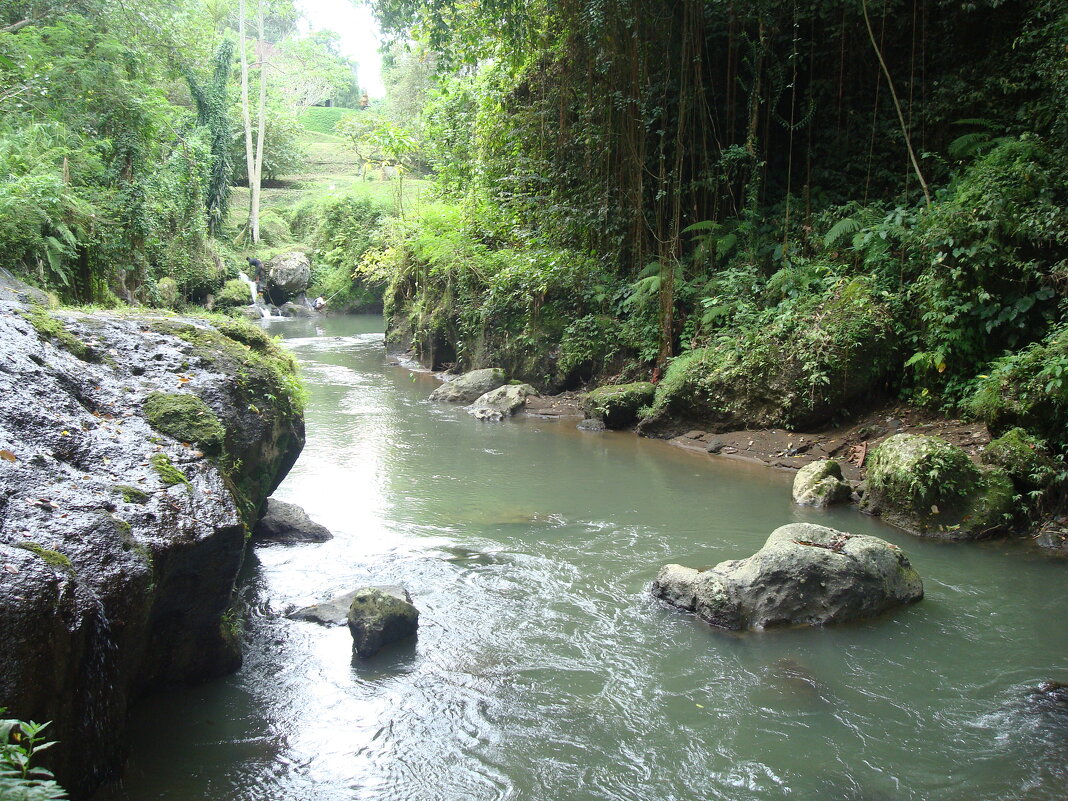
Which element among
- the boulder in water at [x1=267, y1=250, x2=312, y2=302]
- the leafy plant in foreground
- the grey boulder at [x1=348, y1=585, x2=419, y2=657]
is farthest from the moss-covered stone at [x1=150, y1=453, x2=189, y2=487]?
the boulder in water at [x1=267, y1=250, x2=312, y2=302]

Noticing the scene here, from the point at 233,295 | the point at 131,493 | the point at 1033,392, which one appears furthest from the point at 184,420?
the point at 233,295

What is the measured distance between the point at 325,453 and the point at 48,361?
6086mm

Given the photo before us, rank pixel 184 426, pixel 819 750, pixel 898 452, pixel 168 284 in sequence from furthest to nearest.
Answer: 1. pixel 168 284
2. pixel 898 452
3. pixel 184 426
4. pixel 819 750

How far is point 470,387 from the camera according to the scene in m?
14.5

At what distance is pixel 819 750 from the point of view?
4.05 metres

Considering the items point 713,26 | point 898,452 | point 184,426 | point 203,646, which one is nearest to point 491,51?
point 713,26

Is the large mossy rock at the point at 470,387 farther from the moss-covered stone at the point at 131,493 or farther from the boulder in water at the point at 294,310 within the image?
the boulder in water at the point at 294,310

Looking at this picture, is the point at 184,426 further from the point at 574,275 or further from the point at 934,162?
the point at 934,162

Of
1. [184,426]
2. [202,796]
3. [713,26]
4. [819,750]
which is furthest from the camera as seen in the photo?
[713,26]

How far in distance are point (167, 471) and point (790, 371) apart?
27.2ft

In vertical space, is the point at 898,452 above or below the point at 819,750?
above

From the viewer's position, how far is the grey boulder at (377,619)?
4.97 meters

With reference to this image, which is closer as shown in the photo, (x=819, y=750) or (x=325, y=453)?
(x=819, y=750)

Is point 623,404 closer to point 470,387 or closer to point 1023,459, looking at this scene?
point 470,387
